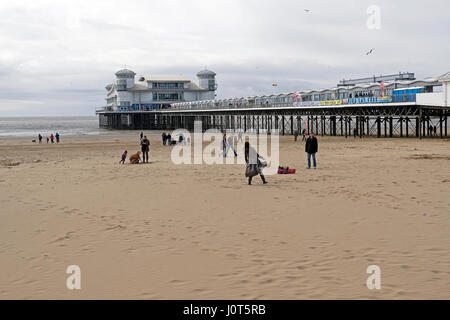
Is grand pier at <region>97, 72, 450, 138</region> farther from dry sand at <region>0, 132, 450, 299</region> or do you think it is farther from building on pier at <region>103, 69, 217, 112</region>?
dry sand at <region>0, 132, 450, 299</region>

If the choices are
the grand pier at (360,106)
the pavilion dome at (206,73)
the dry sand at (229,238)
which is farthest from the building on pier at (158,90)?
the dry sand at (229,238)

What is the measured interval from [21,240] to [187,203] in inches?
146

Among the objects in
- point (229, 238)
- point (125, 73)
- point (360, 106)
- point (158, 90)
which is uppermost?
point (125, 73)

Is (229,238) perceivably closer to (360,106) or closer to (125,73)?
(360,106)

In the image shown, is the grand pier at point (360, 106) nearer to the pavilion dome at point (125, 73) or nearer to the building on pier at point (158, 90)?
the building on pier at point (158, 90)

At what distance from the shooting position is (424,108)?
114ft

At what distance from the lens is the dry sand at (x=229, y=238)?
5.19 m

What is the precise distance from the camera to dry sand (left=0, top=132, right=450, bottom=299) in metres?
5.19

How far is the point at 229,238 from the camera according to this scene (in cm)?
719

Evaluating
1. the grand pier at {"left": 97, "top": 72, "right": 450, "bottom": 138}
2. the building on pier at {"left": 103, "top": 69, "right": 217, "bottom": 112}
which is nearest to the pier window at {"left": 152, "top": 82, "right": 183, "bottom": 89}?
the building on pier at {"left": 103, "top": 69, "right": 217, "bottom": 112}

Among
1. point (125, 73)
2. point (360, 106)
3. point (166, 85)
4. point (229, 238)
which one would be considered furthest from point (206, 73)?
point (229, 238)

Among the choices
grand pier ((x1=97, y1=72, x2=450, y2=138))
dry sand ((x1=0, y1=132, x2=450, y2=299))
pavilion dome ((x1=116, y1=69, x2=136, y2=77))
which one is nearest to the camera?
dry sand ((x1=0, y1=132, x2=450, y2=299))

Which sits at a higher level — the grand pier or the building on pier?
the building on pier
